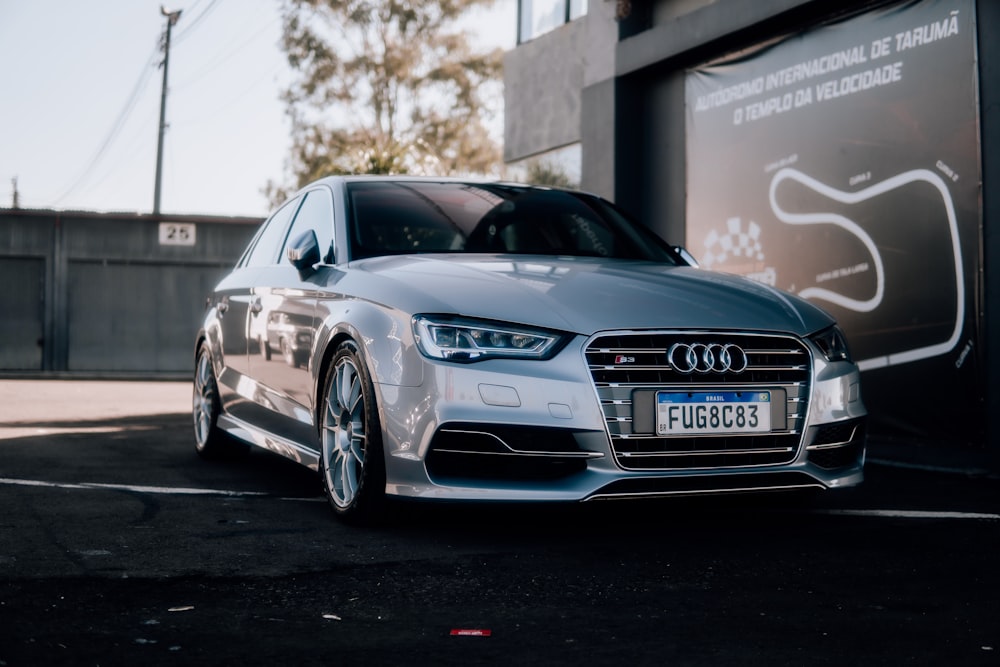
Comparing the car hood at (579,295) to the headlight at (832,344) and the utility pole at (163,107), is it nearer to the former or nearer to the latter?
the headlight at (832,344)

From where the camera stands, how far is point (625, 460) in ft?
14.8

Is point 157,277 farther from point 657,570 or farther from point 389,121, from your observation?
point 657,570

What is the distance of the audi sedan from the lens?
4.46 meters

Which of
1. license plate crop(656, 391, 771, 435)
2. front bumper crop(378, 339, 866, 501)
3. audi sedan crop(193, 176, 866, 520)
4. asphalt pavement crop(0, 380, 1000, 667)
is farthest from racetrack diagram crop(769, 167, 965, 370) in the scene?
front bumper crop(378, 339, 866, 501)

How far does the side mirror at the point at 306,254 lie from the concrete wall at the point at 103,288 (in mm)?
18354

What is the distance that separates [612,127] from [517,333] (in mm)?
8312

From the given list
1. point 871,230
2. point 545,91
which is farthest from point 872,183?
point 545,91

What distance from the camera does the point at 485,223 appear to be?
5941mm

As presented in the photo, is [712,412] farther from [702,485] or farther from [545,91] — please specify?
[545,91]

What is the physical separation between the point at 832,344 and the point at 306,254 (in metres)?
2.30

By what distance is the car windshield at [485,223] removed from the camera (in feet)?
18.8

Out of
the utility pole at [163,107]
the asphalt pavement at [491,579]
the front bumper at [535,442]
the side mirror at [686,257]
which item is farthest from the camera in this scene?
the utility pole at [163,107]

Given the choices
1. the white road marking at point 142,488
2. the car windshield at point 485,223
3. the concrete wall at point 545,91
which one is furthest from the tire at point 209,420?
the concrete wall at point 545,91

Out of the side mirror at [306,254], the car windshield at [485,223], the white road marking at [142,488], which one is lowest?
the white road marking at [142,488]
